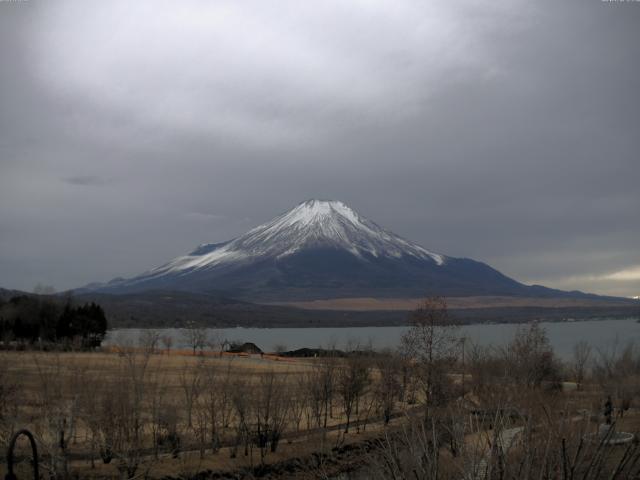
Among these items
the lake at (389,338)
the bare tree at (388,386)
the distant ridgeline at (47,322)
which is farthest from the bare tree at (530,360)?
the distant ridgeline at (47,322)

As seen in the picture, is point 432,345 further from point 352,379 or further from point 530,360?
point 352,379

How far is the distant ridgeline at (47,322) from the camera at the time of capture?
236 ft

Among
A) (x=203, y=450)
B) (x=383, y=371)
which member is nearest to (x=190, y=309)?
(x=383, y=371)

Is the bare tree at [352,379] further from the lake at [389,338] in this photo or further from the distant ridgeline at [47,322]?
the distant ridgeline at [47,322]

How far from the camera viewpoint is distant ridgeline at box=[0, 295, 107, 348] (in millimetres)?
72000

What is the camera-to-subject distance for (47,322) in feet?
247

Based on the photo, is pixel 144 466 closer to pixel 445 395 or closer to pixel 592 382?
pixel 445 395

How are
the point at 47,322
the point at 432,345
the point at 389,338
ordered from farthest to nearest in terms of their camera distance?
the point at 389,338
the point at 47,322
the point at 432,345

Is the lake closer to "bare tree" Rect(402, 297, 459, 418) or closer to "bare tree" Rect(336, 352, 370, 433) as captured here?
"bare tree" Rect(336, 352, 370, 433)

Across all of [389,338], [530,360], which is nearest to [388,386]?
[530,360]

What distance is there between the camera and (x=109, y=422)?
73.8ft

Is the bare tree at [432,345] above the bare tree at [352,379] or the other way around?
above

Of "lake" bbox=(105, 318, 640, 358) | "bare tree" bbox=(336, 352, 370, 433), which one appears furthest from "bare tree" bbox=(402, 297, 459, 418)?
"lake" bbox=(105, 318, 640, 358)

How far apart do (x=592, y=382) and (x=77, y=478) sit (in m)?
27.7
